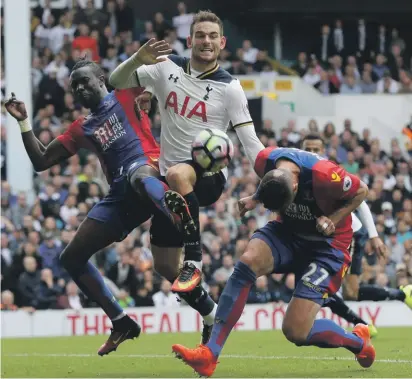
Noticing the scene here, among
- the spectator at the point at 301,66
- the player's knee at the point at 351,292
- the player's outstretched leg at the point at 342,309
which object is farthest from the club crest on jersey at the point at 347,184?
the spectator at the point at 301,66

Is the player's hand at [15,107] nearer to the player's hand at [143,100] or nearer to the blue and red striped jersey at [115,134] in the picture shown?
the blue and red striped jersey at [115,134]

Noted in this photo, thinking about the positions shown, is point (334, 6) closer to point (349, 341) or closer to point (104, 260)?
point (104, 260)

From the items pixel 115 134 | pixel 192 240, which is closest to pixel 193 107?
pixel 115 134

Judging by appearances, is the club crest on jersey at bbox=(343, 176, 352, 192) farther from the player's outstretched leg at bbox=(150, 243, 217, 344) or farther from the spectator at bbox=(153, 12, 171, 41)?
the spectator at bbox=(153, 12, 171, 41)

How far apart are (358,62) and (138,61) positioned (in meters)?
19.1

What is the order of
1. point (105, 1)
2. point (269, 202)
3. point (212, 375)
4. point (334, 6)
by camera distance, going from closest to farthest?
point (269, 202), point (212, 375), point (105, 1), point (334, 6)

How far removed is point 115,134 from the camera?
12.2m

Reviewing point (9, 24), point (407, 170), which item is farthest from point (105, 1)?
point (407, 170)

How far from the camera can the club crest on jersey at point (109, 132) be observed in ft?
39.9

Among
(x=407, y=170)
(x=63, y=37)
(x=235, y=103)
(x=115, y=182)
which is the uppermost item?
(x=235, y=103)

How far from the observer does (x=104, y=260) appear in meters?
20.7

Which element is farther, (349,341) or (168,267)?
(168,267)

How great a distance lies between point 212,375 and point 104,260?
1013cm

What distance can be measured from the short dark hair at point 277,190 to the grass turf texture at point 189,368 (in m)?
1.49
